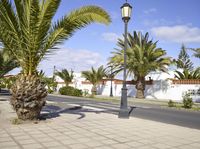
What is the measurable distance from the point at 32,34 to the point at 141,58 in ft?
71.6

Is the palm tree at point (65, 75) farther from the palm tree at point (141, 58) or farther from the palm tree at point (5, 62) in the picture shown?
the palm tree at point (5, 62)

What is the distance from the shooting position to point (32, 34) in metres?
9.50

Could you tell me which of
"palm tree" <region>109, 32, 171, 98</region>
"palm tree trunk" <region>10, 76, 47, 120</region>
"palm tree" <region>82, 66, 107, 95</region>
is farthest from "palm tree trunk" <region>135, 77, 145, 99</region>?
"palm tree trunk" <region>10, 76, 47, 120</region>

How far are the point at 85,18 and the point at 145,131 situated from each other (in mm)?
4682

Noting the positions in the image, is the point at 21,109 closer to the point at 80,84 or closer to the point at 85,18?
the point at 85,18

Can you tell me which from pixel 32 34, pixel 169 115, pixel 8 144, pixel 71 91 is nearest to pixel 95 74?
pixel 71 91

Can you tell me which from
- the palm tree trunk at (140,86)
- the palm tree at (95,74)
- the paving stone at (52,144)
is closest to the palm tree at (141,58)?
the palm tree trunk at (140,86)

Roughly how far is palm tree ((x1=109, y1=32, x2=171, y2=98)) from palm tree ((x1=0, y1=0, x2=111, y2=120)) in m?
20.2

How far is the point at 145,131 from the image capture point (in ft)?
29.2

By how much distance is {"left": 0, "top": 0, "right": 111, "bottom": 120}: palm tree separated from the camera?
31.0 feet

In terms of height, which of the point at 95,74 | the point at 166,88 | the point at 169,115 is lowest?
the point at 169,115

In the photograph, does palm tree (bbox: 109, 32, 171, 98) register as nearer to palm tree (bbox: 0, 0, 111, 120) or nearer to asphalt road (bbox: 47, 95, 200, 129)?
asphalt road (bbox: 47, 95, 200, 129)

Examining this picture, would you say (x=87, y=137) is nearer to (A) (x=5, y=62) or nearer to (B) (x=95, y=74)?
(A) (x=5, y=62)

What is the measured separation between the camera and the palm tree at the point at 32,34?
9.45 meters
